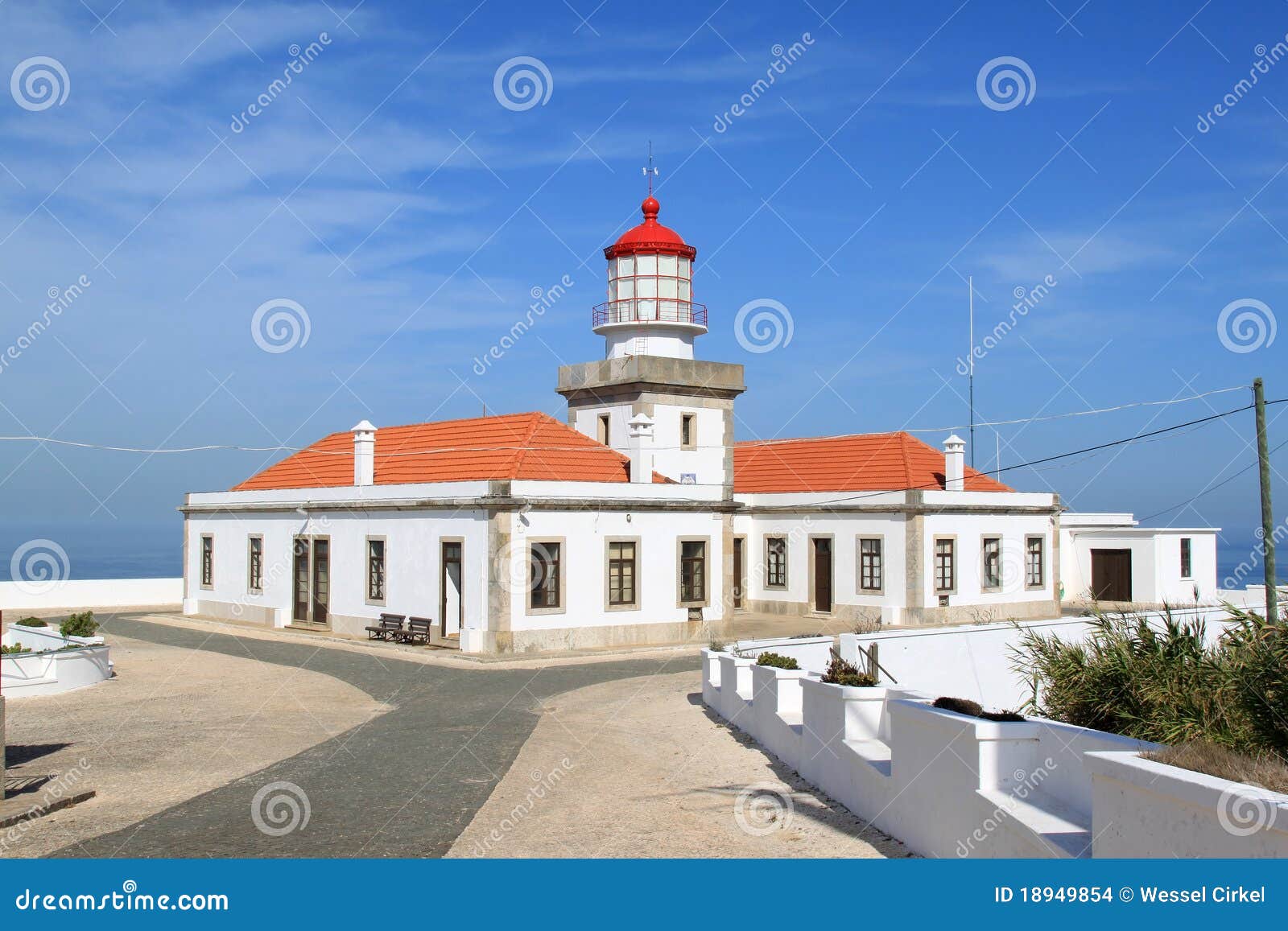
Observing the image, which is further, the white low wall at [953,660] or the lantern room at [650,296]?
the lantern room at [650,296]

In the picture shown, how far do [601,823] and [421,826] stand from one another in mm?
1299

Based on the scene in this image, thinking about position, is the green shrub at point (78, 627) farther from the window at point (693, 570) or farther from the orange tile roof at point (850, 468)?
the orange tile roof at point (850, 468)

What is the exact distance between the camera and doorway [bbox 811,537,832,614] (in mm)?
28109

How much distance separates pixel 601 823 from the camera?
8461 mm

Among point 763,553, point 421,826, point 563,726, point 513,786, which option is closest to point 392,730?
point 563,726

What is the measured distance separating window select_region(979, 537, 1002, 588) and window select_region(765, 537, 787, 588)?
Answer: 190 inches

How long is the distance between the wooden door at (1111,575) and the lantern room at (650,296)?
14.1m

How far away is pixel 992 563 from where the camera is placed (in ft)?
91.7

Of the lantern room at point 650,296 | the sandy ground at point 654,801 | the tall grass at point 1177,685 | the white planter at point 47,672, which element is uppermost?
the lantern room at point 650,296

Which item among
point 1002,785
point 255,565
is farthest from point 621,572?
point 1002,785

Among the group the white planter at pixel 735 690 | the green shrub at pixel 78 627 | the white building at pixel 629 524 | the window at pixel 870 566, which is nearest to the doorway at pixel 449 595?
the white building at pixel 629 524

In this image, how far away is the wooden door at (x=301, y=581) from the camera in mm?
25750

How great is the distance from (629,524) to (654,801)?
13.3 meters

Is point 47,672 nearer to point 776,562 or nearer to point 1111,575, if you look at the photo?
point 776,562
